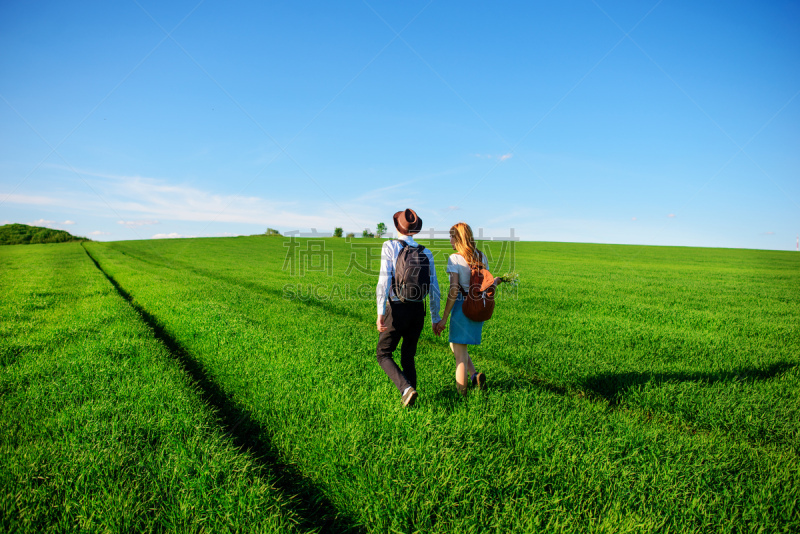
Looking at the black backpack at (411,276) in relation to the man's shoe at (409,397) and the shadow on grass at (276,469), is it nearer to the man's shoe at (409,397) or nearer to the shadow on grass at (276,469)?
the man's shoe at (409,397)

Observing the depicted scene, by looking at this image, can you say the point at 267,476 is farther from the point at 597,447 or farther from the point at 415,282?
the point at 597,447

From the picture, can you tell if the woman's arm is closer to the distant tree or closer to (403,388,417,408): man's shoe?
(403,388,417,408): man's shoe

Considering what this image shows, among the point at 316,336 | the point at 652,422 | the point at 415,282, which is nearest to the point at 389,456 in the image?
the point at 415,282

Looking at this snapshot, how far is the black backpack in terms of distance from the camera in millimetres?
3902

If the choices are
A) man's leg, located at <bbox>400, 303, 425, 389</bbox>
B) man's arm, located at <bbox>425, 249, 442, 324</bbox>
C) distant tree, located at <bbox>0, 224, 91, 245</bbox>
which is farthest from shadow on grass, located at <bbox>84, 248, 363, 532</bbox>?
distant tree, located at <bbox>0, 224, 91, 245</bbox>

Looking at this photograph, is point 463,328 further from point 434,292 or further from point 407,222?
point 407,222

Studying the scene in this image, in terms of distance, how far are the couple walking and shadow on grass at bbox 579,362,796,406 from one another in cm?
196

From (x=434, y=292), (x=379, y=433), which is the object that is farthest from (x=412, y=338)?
(x=379, y=433)

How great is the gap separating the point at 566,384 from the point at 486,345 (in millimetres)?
1821

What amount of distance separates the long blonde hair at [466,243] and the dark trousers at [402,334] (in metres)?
0.79

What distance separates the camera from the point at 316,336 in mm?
7078

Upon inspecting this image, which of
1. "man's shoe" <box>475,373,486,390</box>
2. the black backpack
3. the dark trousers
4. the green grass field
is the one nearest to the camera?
the green grass field

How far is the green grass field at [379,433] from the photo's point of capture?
270cm

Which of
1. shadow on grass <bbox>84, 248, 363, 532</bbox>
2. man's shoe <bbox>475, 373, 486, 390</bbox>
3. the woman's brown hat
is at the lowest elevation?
shadow on grass <bbox>84, 248, 363, 532</bbox>
